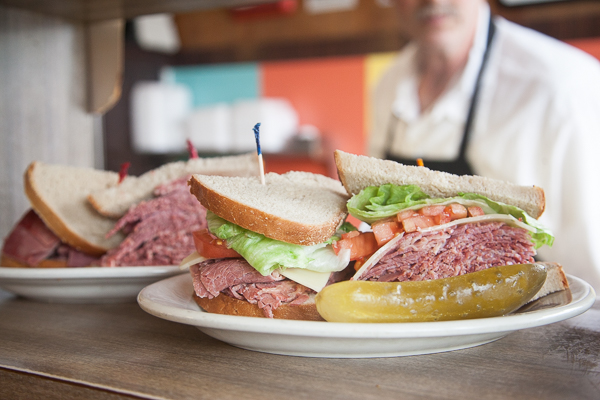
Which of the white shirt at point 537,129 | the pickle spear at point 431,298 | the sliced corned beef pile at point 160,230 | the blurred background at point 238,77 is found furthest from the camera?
the white shirt at point 537,129

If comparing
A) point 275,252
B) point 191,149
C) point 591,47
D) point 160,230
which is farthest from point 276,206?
point 591,47

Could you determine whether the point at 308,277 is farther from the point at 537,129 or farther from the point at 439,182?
the point at 537,129

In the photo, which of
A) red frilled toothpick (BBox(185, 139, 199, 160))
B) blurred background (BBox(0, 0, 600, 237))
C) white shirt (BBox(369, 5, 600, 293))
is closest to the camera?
red frilled toothpick (BBox(185, 139, 199, 160))

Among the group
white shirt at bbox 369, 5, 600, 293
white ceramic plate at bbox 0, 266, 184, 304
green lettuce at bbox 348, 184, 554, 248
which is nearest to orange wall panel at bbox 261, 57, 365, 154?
white shirt at bbox 369, 5, 600, 293

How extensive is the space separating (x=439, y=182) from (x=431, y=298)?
0.31 meters

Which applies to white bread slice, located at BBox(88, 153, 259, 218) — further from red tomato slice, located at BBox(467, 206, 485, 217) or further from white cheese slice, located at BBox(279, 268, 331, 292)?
red tomato slice, located at BBox(467, 206, 485, 217)

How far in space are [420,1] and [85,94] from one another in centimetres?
249

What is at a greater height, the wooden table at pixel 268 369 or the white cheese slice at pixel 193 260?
the white cheese slice at pixel 193 260

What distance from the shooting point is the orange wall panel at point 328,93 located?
5684 mm

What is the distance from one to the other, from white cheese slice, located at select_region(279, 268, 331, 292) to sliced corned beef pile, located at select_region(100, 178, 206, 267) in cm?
54

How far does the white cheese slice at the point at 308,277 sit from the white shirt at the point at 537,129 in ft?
7.78

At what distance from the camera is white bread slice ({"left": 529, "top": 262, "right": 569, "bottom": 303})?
1.16 meters

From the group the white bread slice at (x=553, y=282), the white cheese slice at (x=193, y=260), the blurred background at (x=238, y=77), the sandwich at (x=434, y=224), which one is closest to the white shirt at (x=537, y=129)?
the blurred background at (x=238, y=77)

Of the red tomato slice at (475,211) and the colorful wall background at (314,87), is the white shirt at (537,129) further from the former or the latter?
the red tomato slice at (475,211)
